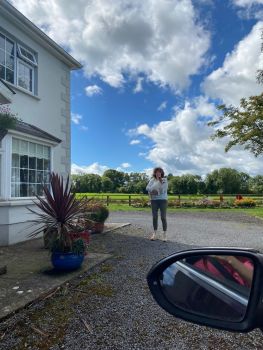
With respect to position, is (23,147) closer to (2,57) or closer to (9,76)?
(9,76)

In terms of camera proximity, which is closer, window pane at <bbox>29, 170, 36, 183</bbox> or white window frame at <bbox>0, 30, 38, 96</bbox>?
white window frame at <bbox>0, 30, 38, 96</bbox>

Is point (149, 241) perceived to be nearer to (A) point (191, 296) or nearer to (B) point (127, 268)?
(B) point (127, 268)

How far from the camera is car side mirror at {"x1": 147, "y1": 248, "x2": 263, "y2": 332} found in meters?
1.15

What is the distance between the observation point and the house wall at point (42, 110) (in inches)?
324

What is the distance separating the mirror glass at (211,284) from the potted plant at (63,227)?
13.8ft

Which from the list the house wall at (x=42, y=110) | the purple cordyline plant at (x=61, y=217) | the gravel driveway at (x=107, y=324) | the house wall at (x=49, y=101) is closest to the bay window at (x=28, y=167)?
the house wall at (x=42, y=110)

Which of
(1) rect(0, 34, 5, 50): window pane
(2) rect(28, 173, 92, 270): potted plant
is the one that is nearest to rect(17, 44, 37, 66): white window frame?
(1) rect(0, 34, 5, 50): window pane

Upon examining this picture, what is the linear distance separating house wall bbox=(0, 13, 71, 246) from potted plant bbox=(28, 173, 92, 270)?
2.86 meters

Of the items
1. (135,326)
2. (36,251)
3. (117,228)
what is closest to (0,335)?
(135,326)

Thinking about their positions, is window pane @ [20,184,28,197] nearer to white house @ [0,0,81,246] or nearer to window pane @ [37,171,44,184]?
white house @ [0,0,81,246]

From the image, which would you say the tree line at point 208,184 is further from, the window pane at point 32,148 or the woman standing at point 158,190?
the woman standing at point 158,190

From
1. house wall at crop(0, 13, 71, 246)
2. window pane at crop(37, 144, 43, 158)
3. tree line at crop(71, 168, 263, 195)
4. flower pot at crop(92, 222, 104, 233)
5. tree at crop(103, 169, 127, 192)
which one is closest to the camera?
house wall at crop(0, 13, 71, 246)

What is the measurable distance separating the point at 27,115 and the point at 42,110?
0.82m

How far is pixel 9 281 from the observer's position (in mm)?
4895
